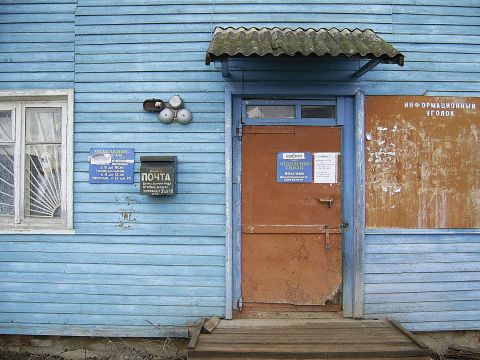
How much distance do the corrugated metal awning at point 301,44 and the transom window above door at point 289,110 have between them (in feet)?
2.19

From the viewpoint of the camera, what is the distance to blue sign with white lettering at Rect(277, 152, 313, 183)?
414cm

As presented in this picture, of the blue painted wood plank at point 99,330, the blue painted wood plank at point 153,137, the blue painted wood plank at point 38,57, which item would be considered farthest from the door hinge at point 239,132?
the blue painted wood plank at point 99,330

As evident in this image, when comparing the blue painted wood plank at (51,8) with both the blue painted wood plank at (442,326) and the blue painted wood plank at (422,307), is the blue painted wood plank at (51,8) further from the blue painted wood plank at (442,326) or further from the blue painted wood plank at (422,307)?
the blue painted wood plank at (442,326)

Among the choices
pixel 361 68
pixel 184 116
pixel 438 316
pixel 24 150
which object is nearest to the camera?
pixel 361 68

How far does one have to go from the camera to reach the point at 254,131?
4.16 metres

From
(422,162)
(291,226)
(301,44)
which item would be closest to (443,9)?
(422,162)

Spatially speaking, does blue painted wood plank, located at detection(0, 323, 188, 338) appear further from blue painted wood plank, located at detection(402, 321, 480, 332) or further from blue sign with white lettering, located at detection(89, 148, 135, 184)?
blue painted wood plank, located at detection(402, 321, 480, 332)

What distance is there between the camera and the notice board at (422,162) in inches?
164

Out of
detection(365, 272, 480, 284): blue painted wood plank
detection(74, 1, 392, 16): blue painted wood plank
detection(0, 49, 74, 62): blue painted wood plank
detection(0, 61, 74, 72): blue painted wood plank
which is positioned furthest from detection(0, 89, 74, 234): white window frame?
detection(365, 272, 480, 284): blue painted wood plank

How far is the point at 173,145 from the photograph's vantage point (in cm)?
415

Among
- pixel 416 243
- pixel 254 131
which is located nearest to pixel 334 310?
pixel 416 243

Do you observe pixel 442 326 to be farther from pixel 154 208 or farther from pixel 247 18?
pixel 247 18

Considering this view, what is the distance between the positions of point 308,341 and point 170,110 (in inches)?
103

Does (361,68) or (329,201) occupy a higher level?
(361,68)
